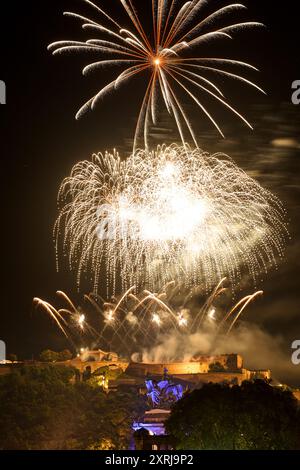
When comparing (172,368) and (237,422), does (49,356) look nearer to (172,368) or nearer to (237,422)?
(172,368)

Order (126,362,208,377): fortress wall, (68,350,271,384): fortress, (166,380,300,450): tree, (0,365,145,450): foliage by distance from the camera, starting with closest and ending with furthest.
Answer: (166,380,300,450): tree < (0,365,145,450): foliage < (68,350,271,384): fortress < (126,362,208,377): fortress wall

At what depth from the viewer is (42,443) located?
2864 inches

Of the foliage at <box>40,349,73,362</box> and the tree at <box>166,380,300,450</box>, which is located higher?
the foliage at <box>40,349,73,362</box>

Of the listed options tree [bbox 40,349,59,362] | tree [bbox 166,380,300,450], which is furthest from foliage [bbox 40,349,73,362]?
tree [bbox 166,380,300,450]

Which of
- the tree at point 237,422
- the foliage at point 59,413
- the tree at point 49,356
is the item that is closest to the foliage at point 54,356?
the tree at point 49,356

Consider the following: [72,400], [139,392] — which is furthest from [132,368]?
[72,400]

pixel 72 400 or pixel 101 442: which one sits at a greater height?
pixel 72 400

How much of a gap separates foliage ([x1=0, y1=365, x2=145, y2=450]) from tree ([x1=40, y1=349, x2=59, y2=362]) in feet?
42.3

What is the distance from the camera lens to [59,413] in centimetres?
7681

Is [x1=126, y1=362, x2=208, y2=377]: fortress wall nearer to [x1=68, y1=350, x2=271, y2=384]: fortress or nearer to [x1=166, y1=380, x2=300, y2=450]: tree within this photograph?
[x1=68, y1=350, x2=271, y2=384]: fortress

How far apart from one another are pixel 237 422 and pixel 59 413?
25043 millimetres

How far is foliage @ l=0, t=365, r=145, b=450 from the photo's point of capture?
72.1 meters

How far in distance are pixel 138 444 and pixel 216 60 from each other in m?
26.9
